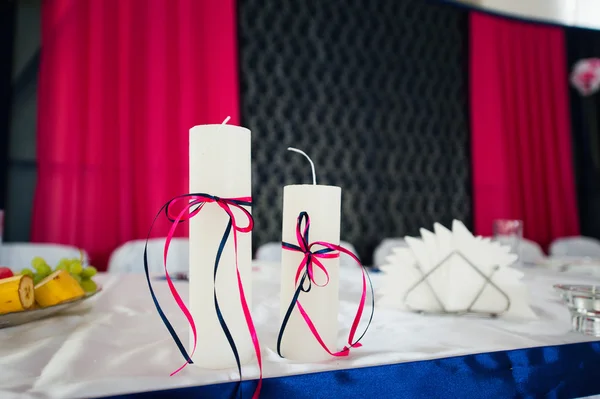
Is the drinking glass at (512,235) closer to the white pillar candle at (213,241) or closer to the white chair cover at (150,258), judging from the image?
the white pillar candle at (213,241)

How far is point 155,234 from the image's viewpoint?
7.84 ft

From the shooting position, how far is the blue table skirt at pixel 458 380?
0.40 m

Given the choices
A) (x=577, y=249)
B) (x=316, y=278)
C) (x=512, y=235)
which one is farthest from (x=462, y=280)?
(x=577, y=249)

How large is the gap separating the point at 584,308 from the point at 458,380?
0.28m

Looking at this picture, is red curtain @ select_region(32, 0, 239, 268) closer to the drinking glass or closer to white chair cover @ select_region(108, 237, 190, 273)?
white chair cover @ select_region(108, 237, 190, 273)

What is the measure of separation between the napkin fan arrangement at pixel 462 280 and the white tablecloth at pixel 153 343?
0.03 metres

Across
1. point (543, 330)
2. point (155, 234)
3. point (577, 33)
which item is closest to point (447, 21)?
point (577, 33)

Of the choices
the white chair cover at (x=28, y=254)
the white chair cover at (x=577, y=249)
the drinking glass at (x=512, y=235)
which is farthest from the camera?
the white chair cover at (x=577, y=249)

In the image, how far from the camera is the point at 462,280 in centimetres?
69

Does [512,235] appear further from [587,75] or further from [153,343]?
[587,75]

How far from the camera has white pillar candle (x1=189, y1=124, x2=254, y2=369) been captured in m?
0.41

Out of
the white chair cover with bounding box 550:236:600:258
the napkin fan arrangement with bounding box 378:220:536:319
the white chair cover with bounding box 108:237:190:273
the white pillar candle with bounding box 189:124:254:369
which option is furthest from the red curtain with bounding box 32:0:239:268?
the white chair cover with bounding box 550:236:600:258

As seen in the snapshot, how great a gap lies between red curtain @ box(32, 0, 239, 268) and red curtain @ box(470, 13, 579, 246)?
213 centimetres

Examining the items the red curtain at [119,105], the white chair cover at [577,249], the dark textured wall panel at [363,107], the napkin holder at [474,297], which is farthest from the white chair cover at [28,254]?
the white chair cover at [577,249]
